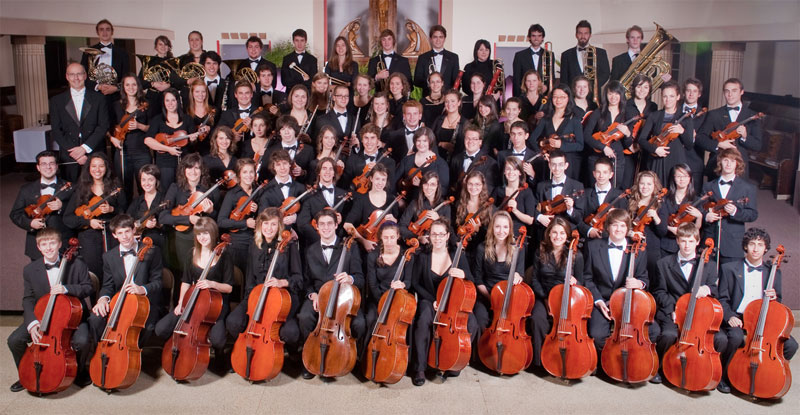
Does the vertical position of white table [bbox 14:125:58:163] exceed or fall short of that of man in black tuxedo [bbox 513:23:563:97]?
it falls short

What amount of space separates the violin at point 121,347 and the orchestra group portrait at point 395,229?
0.01m

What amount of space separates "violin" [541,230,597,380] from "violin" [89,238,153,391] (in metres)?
1.84

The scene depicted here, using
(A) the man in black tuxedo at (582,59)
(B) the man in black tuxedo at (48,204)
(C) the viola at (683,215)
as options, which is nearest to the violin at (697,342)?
(C) the viola at (683,215)

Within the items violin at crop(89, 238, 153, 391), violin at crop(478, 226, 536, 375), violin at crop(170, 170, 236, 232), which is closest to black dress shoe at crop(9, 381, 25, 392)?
violin at crop(89, 238, 153, 391)

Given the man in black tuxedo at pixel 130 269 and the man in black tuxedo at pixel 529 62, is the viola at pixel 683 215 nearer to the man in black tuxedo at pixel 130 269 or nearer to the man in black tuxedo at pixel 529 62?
the man in black tuxedo at pixel 529 62

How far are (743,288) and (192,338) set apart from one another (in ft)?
8.35

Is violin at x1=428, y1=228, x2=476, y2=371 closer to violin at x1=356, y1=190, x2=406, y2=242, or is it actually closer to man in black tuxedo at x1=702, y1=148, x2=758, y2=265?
violin at x1=356, y1=190, x2=406, y2=242

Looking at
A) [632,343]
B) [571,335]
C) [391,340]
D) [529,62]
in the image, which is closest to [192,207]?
[391,340]

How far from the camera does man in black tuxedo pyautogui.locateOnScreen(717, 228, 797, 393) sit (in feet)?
11.0

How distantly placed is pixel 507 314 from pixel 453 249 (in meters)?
0.54

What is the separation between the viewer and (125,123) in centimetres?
448

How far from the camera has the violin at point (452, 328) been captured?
3.37m

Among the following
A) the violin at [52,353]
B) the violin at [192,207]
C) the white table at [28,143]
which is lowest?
the violin at [52,353]

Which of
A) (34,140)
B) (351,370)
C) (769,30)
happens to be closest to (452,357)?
(351,370)
